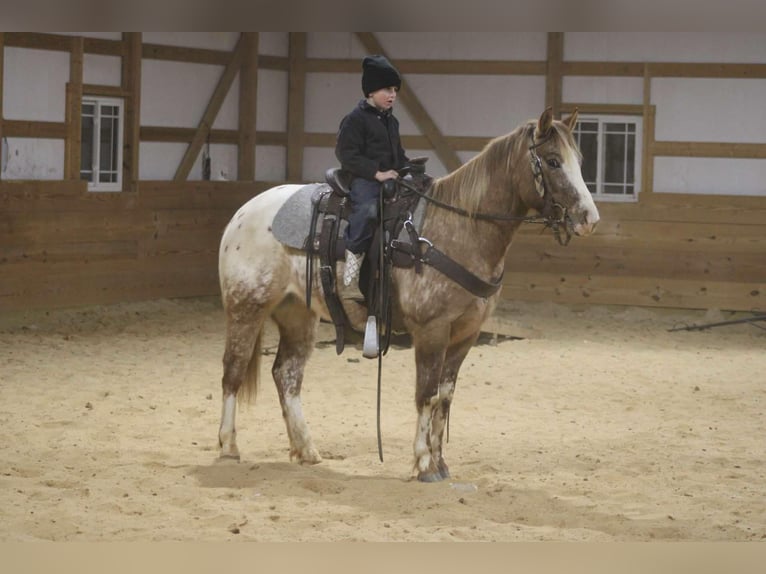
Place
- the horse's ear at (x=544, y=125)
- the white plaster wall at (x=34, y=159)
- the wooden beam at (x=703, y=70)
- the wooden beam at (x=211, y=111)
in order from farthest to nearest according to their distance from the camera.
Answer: the wooden beam at (x=211, y=111) → the wooden beam at (x=703, y=70) → the white plaster wall at (x=34, y=159) → the horse's ear at (x=544, y=125)

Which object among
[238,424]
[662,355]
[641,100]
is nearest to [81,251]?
[238,424]

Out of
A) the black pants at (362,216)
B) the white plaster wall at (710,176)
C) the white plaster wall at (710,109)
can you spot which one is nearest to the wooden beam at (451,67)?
the white plaster wall at (710,109)

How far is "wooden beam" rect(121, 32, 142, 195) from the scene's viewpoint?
34.1ft

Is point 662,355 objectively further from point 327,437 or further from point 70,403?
point 70,403

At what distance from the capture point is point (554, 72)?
11617 mm

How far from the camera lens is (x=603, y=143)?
11688mm

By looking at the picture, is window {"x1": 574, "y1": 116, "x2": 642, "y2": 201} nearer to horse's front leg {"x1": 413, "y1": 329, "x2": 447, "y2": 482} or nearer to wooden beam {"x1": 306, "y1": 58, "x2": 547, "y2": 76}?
wooden beam {"x1": 306, "y1": 58, "x2": 547, "y2": 76}

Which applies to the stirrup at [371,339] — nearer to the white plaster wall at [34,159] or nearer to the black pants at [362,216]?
the black pants at [362,216]

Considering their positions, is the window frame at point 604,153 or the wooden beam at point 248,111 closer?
the window frame at point 604,153

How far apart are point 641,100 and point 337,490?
7.98 m

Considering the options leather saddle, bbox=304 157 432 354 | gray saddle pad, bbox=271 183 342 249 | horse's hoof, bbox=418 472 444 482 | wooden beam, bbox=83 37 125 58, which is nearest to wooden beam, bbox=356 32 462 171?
wooden beam, bbox=83 37 125 58

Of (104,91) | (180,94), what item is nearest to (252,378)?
(104,91)

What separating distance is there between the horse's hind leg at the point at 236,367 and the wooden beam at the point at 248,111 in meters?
6.97

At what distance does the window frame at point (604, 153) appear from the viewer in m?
11.5
